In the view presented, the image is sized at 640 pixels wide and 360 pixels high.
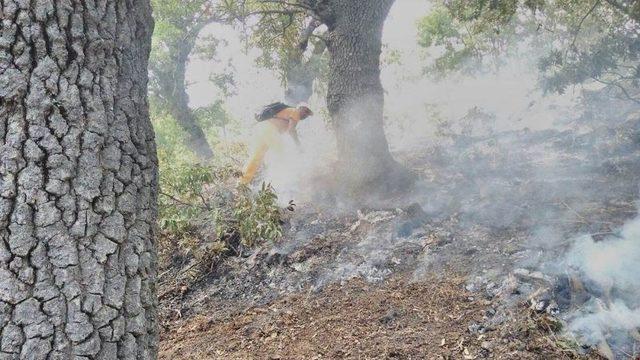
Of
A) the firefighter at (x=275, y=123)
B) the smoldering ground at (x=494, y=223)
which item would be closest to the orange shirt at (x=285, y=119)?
the firefighter at (x=275, y=123)

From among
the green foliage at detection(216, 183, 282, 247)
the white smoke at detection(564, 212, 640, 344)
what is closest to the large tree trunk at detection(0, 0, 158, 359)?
the white smoke at detection(564, 212, 640, 344)

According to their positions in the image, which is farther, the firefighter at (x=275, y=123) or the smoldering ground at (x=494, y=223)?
the firefighter at (x=275, y=123)

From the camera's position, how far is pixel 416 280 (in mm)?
4078

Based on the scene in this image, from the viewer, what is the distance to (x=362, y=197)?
6.69 meters

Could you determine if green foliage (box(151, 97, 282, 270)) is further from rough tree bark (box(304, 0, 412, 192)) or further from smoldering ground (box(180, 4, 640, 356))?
rough tree bark (box(304, 0, 412, 192))

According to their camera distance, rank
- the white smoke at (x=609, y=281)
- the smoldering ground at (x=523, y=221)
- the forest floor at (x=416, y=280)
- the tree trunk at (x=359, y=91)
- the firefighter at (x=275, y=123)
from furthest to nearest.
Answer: the firefighter at (x=275, y=123), the tree trunk at (x=359, y=91), the smoldering ground at (x=523, y=221), the forest floor at (x=416, y=280), the white smoke at (x=609, y=281)

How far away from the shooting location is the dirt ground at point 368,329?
2.91 meters

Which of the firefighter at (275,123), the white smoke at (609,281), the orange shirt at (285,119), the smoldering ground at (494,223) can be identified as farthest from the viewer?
the orange shirt at (285,119)

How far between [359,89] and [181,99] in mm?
10058

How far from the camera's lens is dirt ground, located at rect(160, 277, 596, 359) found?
2.91 meters

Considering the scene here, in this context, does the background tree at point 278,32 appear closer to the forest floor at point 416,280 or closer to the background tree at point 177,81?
the forest floor at point 416,280

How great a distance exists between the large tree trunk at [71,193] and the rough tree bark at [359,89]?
5.16 m

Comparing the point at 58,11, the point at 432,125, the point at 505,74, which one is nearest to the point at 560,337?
the point at 58,11

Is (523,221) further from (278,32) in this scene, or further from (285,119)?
(278,32)
